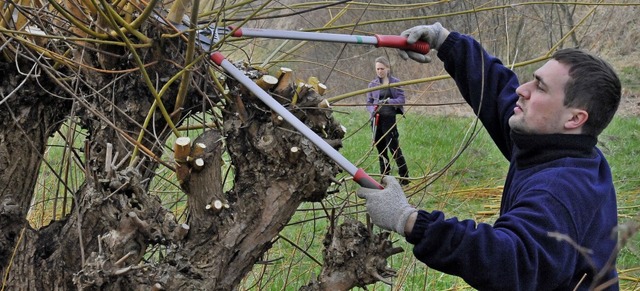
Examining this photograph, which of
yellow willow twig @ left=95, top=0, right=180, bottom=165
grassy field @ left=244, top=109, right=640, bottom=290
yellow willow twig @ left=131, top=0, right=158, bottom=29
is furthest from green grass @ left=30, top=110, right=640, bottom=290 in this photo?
yellow willow twig @ left=131, top=0, right=158, bottom=29

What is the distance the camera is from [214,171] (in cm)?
242

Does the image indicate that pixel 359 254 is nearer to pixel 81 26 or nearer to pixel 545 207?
pixel 545 207

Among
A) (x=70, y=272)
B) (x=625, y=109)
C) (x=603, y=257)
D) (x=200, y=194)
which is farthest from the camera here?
(x=625, y=109)

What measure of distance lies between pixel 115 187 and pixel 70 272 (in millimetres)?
552

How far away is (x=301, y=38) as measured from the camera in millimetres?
2525

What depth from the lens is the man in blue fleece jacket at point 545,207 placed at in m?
2.00

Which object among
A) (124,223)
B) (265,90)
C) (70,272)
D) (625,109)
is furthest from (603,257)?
(625,109)

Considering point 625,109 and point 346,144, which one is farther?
point 625,109

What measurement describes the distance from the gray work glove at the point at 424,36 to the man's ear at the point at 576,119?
681mm

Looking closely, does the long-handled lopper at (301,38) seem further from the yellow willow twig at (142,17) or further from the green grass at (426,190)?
the green grass at (426,190)

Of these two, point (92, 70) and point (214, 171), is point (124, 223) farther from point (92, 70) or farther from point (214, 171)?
point (92, 70)

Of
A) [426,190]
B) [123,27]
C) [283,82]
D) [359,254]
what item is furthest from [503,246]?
[426,190]

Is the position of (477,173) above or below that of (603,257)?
above

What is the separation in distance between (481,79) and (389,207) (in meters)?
0.90
